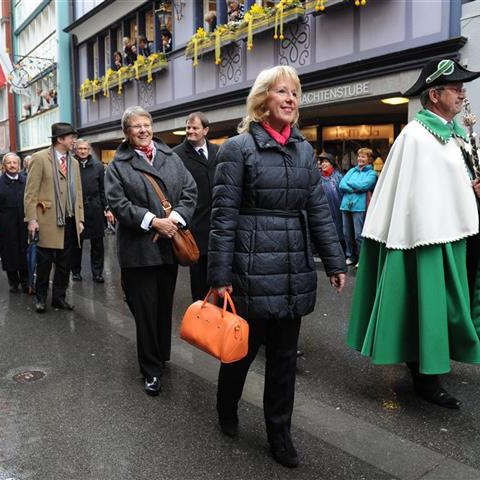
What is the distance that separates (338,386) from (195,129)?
8.08ft

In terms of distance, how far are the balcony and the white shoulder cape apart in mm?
21120

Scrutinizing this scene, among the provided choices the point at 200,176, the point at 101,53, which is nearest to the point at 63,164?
the point at 200,176

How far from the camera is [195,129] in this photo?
5.18m

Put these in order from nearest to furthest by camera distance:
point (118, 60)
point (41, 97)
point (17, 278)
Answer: point (17, 278) < point (118, 60) < point (41, 97)

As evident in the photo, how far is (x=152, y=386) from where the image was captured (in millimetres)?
4016

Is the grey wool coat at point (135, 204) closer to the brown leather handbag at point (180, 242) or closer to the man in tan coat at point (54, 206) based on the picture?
the brown leather handbag at point (180, 242)

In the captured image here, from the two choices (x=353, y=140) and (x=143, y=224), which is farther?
(x=353, y=140)

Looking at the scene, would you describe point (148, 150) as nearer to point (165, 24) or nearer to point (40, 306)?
point (40, 306)

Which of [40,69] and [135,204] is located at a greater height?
[40,69]

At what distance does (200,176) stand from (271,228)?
2451 mm

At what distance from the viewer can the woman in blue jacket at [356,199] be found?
873 cm

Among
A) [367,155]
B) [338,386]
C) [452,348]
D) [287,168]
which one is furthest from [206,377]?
[367,155]

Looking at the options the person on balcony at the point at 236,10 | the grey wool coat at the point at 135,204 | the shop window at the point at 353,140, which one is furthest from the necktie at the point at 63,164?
the shop window at the point at 353,140

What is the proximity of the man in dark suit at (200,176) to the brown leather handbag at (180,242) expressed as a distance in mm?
1005
